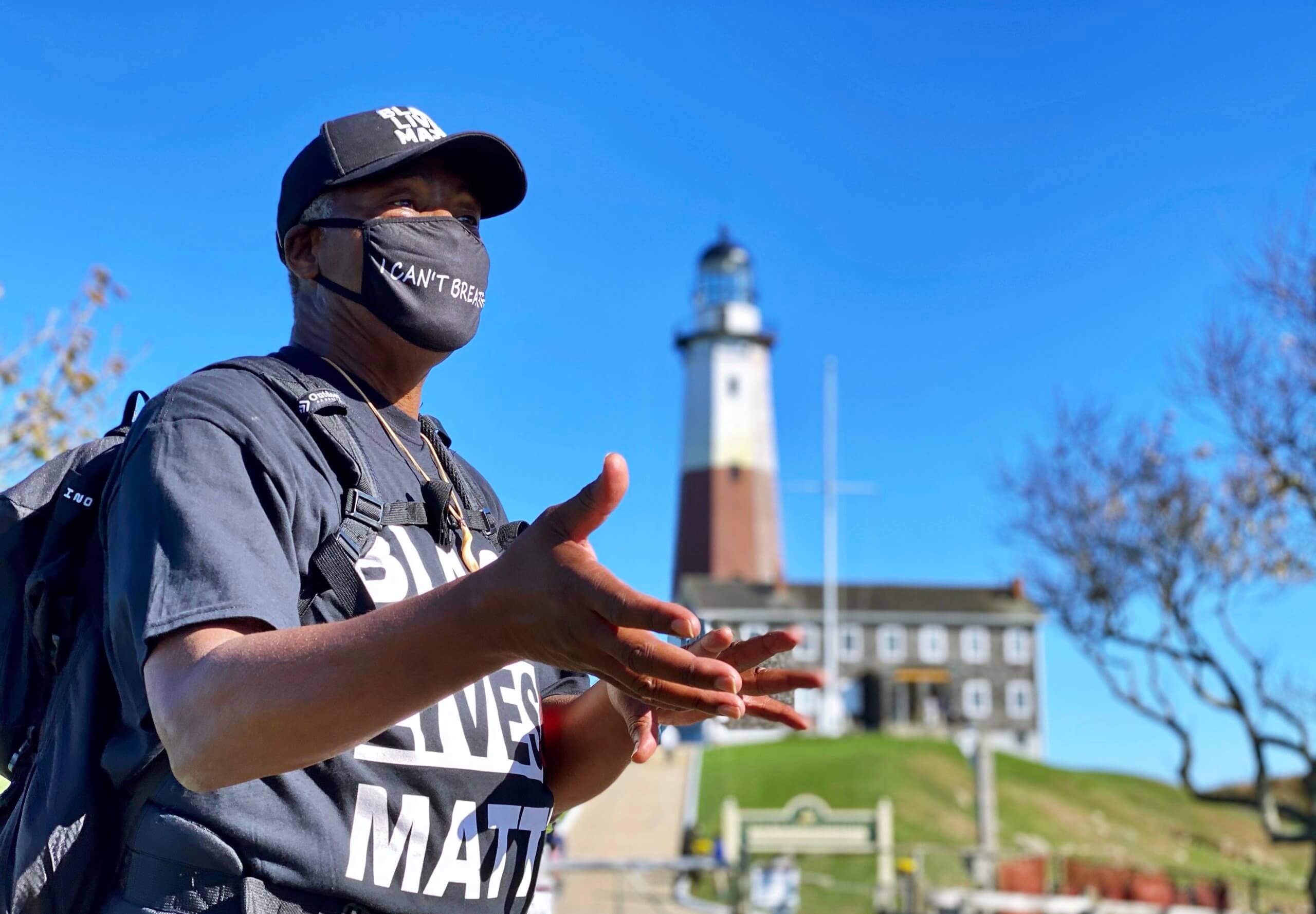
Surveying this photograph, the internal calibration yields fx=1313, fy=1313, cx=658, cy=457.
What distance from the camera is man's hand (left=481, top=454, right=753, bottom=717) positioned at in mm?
1508

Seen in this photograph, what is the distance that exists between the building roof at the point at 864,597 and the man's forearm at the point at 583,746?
65.0 m

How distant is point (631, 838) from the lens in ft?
114

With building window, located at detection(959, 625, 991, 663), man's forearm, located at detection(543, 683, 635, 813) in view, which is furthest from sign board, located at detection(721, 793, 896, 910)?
building window, located at detection(959, 625, 991, 663)

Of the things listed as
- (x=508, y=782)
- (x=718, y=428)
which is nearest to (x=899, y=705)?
(x=718, y=428)

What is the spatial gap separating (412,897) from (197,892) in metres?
0.32

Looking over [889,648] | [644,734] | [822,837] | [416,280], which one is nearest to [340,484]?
[416,280]

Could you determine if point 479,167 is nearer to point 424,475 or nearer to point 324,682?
point 424,475

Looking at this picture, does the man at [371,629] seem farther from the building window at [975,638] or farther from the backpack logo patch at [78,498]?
the building window at [975,638]

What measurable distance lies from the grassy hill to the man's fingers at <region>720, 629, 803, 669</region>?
3056cm

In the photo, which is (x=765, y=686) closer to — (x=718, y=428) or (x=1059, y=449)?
(x=1059, y=449)

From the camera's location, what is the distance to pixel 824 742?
52.4 meters

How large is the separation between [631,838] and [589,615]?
34531 mm

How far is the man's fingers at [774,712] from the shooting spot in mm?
2168

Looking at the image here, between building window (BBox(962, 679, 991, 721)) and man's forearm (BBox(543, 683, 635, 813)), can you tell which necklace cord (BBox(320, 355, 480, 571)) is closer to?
man's forearm (BBox(543, 683, 635, 813))
